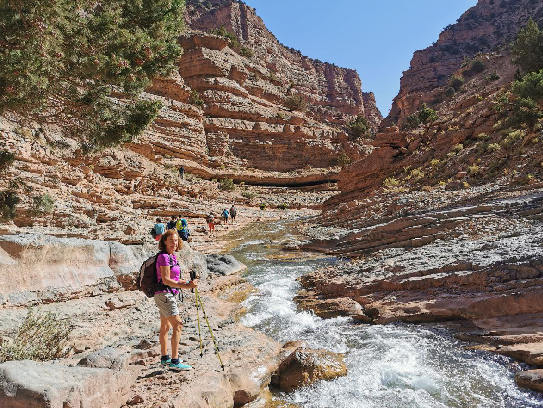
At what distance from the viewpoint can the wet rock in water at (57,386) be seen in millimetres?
2832

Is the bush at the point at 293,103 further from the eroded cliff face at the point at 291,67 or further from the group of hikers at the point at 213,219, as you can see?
the group of hikers at the point at 213,219

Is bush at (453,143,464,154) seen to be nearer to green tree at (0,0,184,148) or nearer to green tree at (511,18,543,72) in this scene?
green tree at (511,18,543,72)

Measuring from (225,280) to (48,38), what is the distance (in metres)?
7.95

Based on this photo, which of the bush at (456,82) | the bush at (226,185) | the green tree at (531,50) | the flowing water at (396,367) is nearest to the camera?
the flowing water at (396,367)

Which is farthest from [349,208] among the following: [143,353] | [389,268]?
[143,353]

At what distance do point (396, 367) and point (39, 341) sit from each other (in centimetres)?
538

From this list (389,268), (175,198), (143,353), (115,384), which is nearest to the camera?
(115,384)

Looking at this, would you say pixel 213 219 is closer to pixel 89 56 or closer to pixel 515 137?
pixel 89 56

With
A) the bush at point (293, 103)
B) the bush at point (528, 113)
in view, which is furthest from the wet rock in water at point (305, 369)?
the bush at point (293, 103)

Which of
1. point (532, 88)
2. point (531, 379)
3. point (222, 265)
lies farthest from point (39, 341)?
point (532, 88)

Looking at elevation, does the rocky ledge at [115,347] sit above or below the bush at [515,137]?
below

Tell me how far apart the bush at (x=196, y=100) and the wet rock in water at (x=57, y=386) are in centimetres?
5023

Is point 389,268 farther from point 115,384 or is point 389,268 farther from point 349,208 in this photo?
point 349,208

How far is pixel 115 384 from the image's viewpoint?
3645 mm
